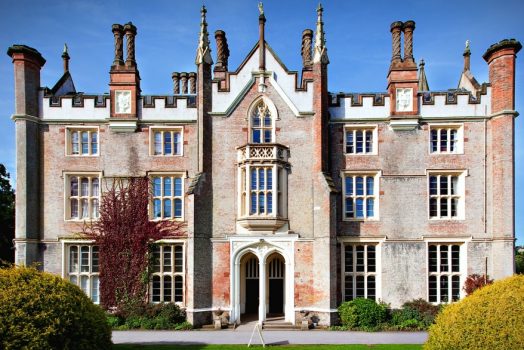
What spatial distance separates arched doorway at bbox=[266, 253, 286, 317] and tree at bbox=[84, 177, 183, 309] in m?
5.34

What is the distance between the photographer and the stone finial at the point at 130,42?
2038 cm

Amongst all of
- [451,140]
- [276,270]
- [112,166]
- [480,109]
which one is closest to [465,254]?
[451,140]

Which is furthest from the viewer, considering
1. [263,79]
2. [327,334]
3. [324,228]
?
[263,79]

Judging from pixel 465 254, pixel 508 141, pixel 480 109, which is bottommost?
pixel 465 254

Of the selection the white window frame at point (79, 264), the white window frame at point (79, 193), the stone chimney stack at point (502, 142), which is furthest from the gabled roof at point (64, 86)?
the stone chimney stack at point (502, 142)

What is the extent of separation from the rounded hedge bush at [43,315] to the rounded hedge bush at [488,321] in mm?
9847

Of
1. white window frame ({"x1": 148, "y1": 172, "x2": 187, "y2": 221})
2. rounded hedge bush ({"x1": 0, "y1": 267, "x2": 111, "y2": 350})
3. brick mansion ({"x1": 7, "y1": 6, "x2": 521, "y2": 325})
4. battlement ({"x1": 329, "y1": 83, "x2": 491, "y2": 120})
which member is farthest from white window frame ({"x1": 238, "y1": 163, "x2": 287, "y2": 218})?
rounded hedge bush ({"x1": 0, "y1": 267, "x2": 111, "y2": 350})

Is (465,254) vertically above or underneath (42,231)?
underneath

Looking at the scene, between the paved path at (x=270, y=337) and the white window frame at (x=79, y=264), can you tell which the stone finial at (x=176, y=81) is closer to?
the white window frame at (x=79, y=264)

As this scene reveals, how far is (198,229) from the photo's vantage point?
18.7m

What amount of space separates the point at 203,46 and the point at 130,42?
430 centimetres

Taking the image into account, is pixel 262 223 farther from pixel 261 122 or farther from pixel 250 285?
pixel 261 122

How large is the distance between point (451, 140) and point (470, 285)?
25.0ft

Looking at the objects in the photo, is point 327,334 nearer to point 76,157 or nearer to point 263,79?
point 263,79
